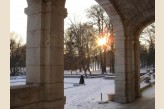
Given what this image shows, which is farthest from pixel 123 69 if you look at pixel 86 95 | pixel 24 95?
pixel 24 95

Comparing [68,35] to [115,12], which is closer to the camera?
[115,12]

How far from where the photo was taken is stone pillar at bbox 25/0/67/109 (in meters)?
A: 6.75

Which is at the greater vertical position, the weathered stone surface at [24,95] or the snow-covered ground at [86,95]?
the weathered stone surface at [24,95]

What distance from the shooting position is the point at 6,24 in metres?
3.53

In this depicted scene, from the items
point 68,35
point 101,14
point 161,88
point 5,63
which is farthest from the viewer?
point 68,35

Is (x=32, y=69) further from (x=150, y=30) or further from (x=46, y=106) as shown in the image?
(x=150, y=30)

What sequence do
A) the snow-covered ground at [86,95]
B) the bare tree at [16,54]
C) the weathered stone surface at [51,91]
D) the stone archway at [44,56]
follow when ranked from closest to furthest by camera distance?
1. the stone archway at [44,56]
2. the weathered stone surface at [51,91]
3. the snow-covered ground at [86,95]
4. the bare tree at [16,54]

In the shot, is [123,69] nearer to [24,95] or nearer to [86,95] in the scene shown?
[86,95]

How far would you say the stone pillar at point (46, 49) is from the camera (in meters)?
6.75

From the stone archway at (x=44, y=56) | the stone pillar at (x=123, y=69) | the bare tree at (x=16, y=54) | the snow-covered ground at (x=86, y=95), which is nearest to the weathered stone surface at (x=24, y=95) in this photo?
the stone archway at (x=44, y=56)

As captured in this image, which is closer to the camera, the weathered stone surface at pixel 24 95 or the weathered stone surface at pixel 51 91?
the weathered stone surface at pixel 24 95

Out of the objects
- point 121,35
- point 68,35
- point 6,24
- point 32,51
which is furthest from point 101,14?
point 6,24

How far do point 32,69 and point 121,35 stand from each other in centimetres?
788

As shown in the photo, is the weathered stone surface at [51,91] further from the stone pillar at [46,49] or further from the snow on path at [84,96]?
the snow on path at [84,96]
